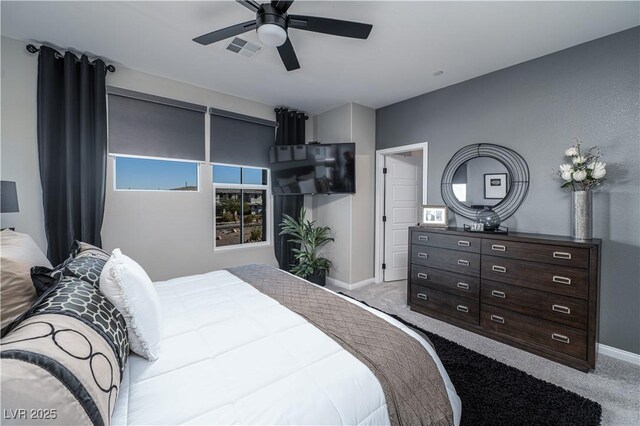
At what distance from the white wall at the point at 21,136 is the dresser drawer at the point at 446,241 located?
12.5 ft

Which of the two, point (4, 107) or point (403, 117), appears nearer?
point (4, 107)

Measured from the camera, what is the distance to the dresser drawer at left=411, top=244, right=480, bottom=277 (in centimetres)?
270

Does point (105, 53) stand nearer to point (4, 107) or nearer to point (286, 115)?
point (4, 107)

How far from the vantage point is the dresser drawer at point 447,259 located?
2.70 meters

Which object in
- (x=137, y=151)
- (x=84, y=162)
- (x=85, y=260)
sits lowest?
(x=85, y=260)

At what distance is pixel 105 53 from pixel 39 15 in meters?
0.54

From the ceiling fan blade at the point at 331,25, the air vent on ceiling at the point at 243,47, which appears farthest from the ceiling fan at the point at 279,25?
the air vent on ceiling at the point at 243,47

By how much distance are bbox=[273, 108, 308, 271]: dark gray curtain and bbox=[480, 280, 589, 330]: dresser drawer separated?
8.63 feet

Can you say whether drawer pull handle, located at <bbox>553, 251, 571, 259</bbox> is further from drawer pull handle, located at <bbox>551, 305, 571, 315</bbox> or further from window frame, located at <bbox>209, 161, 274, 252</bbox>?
window frame, located at <bbox>209, 161, 274, 252</bbox>

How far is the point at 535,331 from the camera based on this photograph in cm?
232

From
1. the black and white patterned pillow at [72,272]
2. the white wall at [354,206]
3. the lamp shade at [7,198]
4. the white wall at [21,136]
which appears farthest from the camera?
the white wall at [354,206]

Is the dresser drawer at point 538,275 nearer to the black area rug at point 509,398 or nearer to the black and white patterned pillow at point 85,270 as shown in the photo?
the black area rug at point 509,398

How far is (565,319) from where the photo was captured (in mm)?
2174

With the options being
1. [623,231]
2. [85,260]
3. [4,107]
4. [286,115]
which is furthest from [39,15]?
[623,231]
